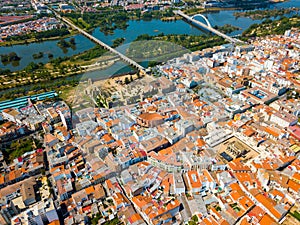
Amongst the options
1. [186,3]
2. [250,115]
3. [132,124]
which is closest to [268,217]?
[250,115]

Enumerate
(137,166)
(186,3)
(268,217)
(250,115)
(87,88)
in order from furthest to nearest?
(186,3) < (87,88) < (250,115) < (137,166) < (268,217)

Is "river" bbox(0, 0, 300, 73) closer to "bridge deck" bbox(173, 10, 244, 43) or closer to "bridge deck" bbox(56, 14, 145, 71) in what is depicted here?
"bridge deck" bbox(56, 14, 145, 71)

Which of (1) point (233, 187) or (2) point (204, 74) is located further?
(2) point (204, 74)

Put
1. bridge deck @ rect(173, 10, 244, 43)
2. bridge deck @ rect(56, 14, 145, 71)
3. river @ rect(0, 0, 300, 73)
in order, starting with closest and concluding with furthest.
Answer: bridge deck @ rect(56, 14, 145, 71) → river @ rect(0, 0, 300, 73) → bridge deck @ rect(173, 10, 244, 43)

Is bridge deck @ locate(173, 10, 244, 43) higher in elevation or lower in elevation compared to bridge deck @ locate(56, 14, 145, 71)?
higher

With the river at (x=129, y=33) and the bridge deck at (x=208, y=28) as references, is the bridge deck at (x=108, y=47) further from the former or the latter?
the bridge deck at (x=208, y=28)

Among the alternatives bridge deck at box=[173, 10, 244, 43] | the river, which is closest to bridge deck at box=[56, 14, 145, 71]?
the river

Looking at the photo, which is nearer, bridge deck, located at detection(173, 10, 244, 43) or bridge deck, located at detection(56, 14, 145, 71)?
bridge deck, located at detection(56, 14, 145, 71)

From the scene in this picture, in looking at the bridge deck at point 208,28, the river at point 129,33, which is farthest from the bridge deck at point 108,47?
the bridge deck at point 208,28

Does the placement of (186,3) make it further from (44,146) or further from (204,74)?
(44,146)
